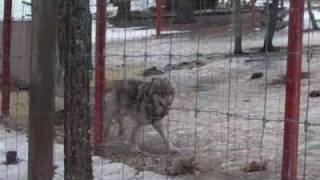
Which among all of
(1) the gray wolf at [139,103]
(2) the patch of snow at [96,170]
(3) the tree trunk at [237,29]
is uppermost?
(3) the tree trunk at [237,29]

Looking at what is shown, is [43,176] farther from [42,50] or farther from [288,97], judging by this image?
[288,97]

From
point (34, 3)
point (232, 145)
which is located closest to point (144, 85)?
point (232, 145)

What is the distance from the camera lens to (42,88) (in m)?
4.76

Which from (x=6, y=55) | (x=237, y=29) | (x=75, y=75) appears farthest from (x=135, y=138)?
(x=237, y=29)

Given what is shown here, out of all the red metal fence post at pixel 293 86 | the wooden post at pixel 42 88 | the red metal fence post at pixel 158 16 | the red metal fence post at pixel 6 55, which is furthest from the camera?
the red metal fence post at pixel 158 16

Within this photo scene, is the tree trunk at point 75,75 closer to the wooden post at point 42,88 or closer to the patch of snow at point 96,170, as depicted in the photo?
the wooden post at point 42,88

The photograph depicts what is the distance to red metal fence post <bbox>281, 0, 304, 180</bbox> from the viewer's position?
4.93 m

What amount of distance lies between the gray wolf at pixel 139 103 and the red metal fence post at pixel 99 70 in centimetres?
42

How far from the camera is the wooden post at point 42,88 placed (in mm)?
4699

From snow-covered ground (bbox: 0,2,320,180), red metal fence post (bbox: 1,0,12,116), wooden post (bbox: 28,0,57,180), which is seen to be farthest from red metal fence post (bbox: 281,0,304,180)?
red metal fence post (bbox: 1,0,12,116)

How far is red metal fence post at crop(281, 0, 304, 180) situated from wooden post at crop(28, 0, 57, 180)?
1.58 metres

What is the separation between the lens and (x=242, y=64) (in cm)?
1504

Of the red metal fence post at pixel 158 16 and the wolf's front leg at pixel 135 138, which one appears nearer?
the wolf's front leg at pixel 135 138

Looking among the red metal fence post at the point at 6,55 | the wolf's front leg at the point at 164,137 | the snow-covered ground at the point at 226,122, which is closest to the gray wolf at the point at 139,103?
the wolf's front leg at the point at 164,137
